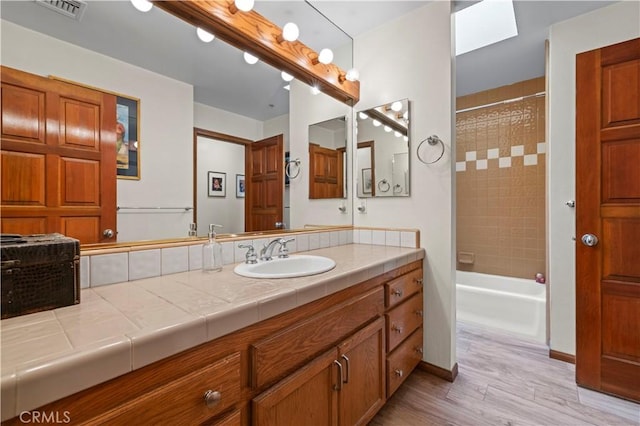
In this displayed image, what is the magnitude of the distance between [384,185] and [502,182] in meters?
1.84

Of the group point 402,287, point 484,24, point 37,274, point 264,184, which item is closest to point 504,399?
point 402,287

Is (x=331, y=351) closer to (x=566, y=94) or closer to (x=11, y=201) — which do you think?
(x=11, y=201)

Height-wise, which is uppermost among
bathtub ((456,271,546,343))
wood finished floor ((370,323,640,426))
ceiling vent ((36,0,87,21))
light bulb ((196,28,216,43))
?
light bulb ((196,28,216,43))

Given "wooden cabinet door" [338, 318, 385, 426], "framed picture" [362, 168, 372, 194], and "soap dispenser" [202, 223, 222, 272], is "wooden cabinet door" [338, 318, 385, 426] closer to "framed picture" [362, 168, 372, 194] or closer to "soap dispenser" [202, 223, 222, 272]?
"soap dispenser" [202, 223, 222, 272]

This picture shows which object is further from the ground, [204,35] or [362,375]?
[204,35]

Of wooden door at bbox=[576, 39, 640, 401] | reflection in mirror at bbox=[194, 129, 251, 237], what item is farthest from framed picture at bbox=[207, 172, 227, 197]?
wooden door at bbox=[576, 39, 640, 401]

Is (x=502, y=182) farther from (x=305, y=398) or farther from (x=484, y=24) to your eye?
(x=305, y=398)

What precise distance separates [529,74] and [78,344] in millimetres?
3788

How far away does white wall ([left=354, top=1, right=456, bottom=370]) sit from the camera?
182 centimetres

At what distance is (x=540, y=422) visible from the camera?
1.45 m

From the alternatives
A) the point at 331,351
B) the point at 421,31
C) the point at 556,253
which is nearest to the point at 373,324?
the point at 331,351

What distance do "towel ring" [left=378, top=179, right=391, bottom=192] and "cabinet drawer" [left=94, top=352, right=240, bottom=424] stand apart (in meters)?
1.62

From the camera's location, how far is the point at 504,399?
163 centimetres

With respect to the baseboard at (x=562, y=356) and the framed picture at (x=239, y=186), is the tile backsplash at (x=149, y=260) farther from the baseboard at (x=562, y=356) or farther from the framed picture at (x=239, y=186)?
the baseboard at (x=562, y=356)
